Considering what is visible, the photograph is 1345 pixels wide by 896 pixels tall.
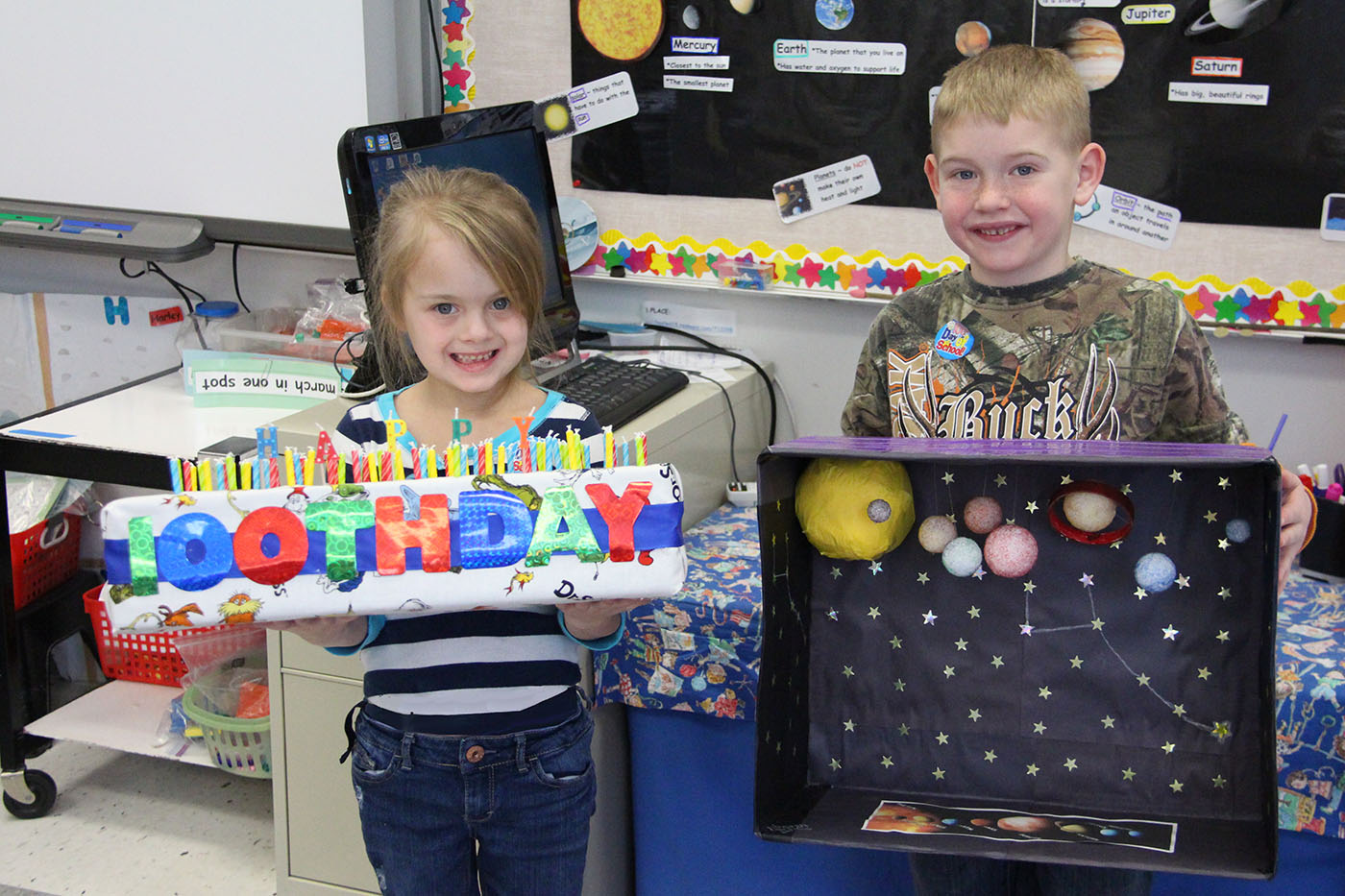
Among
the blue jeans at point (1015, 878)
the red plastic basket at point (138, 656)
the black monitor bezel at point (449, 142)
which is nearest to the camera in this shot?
the blue jeans at point (1015, 878)

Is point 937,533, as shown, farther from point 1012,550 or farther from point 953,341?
point 953,341

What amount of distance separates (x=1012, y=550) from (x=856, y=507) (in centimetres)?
14

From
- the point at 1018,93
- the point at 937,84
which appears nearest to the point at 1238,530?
the point at 1018,93

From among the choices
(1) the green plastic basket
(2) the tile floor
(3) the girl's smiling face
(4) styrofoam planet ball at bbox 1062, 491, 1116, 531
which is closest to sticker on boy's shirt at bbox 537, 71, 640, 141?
(3) the girl's smiling face

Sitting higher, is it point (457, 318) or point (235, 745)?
point (457, 318)

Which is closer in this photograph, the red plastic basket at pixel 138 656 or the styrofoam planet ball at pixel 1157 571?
the styrofoam planet ball at pixel 1157 571

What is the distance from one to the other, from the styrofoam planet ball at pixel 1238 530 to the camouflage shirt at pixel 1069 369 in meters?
0.18

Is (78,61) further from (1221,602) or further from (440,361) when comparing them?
(1221,602)

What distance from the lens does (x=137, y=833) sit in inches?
78.4

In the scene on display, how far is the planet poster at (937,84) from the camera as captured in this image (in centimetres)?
162

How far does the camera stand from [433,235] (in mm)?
1099

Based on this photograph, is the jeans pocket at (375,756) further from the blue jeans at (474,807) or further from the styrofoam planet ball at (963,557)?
the styrofoam planet ball at (963,557)

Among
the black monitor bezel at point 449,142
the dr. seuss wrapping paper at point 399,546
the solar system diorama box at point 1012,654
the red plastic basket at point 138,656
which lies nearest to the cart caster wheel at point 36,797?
the red plastic basket at point 138,656

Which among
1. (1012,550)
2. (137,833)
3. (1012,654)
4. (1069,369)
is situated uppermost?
(1069,369)
